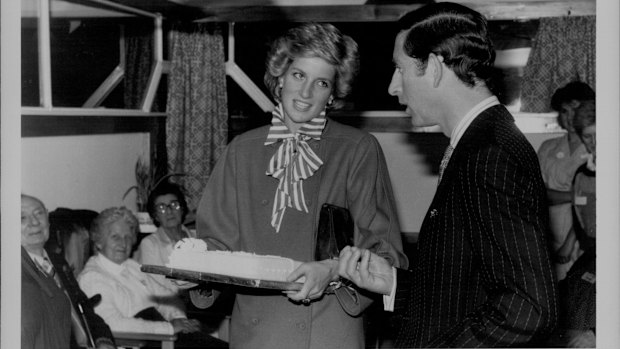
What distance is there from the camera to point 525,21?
5.78 m

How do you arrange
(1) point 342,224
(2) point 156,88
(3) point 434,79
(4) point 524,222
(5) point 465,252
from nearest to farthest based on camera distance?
(4) point 524,222
(5) point 465,252
(3) point 434,79
(1) point 342,224
(2) point 156,88

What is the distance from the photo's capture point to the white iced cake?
1.82 m

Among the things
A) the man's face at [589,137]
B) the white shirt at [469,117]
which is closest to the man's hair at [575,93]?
the man's face at [589,137]

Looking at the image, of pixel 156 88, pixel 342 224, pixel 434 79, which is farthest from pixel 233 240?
pixel 156 88

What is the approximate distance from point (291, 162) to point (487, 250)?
86 centimetres

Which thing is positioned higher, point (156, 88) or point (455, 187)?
point (156, 88)

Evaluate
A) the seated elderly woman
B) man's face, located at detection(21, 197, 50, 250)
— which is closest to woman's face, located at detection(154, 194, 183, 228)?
the seated elderly woman

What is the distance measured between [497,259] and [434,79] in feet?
1.40

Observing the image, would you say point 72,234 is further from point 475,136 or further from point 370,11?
point 370,11

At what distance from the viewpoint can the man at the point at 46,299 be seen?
241 centimetres

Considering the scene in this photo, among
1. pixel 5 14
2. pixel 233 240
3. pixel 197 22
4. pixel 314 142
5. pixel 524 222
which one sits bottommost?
pixel 233 240

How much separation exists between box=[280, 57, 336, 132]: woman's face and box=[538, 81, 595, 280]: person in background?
3219mm

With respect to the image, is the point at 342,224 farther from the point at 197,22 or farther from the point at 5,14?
the point at 197,22

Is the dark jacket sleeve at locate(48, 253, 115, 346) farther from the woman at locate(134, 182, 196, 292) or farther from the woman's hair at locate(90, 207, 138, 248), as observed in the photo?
the woman at locate(134, 182, 196, 292)
